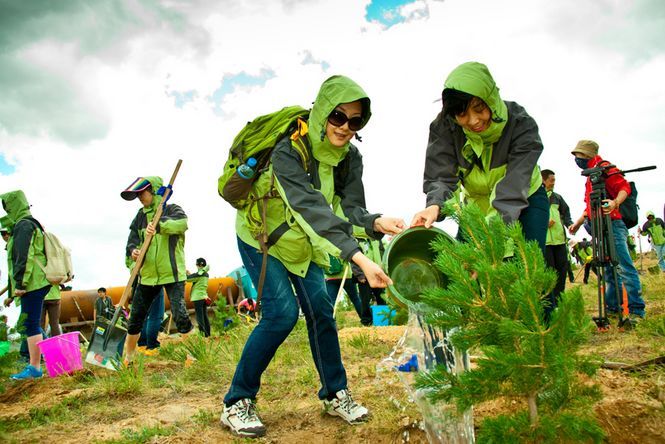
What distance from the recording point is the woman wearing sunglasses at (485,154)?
113 inches

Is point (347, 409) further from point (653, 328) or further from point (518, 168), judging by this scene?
point (653, 328)

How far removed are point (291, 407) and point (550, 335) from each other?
210cm

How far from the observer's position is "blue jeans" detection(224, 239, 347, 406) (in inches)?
110

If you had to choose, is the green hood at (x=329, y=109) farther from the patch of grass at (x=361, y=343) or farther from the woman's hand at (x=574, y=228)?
the woman's hand at (x=574, y=228)

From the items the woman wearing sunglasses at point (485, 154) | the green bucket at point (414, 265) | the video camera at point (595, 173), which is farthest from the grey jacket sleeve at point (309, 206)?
the video camera at point (595, 173)

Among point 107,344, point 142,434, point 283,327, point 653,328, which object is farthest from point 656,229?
point 142,434

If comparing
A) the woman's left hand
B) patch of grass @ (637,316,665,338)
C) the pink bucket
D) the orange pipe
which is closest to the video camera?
the woman's left hand

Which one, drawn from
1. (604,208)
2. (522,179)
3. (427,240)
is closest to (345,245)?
(427,240)

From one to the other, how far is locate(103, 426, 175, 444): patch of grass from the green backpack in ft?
4.42

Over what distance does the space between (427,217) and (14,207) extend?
5043 millimetres

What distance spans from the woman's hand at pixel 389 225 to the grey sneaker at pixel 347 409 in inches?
37.5

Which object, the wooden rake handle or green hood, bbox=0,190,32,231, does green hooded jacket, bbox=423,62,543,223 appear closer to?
the wooden rake handle

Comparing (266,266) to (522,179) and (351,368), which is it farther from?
(351,368)

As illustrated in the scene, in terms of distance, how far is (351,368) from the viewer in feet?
14.2
